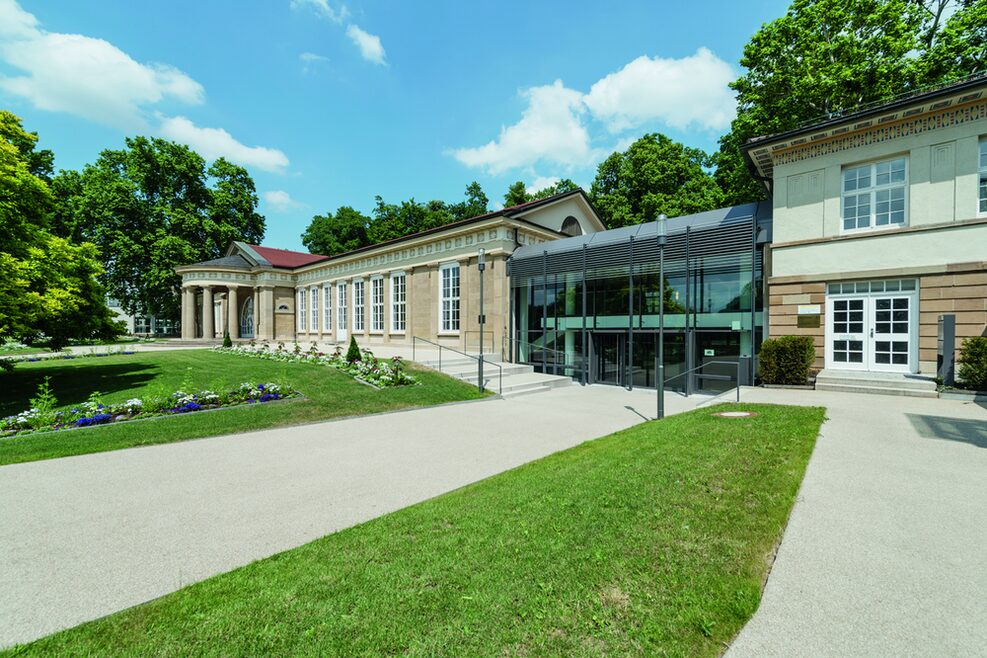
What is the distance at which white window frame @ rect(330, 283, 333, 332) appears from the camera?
107 feet

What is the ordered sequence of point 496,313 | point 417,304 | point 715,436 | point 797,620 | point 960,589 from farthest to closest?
point 417,304
point 496,313
point 715,436
point 960,589
point 797,620

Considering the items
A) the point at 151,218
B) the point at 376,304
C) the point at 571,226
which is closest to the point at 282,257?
the point at 151,218

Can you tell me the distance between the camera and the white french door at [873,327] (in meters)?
11.7

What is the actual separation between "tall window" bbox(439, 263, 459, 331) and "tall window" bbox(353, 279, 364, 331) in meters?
9.09

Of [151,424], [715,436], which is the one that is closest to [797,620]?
[715,436]

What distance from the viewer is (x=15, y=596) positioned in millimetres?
3035

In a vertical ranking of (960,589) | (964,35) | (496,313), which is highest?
(964,35)

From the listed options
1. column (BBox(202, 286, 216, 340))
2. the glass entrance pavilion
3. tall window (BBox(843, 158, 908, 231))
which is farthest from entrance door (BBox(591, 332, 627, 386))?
column (BBox(202, 286, 216, 340))

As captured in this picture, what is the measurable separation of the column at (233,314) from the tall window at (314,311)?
25.7ft

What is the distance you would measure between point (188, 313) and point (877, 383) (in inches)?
1790

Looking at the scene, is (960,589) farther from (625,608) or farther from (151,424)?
(151,424)

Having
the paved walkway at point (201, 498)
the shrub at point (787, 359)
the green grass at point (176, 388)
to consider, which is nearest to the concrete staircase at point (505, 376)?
the green grass at point (176, 388)

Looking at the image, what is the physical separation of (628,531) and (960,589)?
6.90 ft

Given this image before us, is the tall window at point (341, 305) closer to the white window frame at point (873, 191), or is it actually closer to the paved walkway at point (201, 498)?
the paved walkway at point (201, 498)
